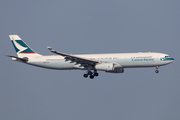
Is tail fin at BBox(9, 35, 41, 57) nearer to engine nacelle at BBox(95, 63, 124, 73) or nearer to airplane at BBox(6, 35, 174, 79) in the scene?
airplane at BBox(6, 35, 174, 79)

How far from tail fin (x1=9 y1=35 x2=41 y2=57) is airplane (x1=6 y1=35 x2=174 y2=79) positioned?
1.88 metres

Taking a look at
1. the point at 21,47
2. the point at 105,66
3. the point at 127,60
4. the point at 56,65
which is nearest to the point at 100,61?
the point at 105,66

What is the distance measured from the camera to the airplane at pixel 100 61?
6112 centimetres

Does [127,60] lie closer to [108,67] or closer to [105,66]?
[108,67]

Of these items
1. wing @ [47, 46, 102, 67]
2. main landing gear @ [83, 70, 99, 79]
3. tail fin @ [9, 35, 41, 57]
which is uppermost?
tail fin @ [9, 35, 41, 57]

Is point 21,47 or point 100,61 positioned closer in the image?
point 100,61

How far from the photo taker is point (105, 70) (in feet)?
199

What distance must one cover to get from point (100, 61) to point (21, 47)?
19316 mm

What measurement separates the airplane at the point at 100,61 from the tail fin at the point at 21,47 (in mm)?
1877

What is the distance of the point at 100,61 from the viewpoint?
2457 inches

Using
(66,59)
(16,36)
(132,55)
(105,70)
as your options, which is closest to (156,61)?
(132,55)

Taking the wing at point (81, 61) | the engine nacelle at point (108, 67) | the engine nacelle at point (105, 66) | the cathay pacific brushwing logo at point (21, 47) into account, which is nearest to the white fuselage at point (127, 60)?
the engine nacelle at point (108, 67)

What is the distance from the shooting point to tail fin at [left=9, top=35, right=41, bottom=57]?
226 feet

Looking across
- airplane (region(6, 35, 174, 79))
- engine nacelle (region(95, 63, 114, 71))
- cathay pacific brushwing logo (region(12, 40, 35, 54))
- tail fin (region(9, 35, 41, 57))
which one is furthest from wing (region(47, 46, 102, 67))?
cathay pacific brushwing logo (region(12, 40, 35, 54))
